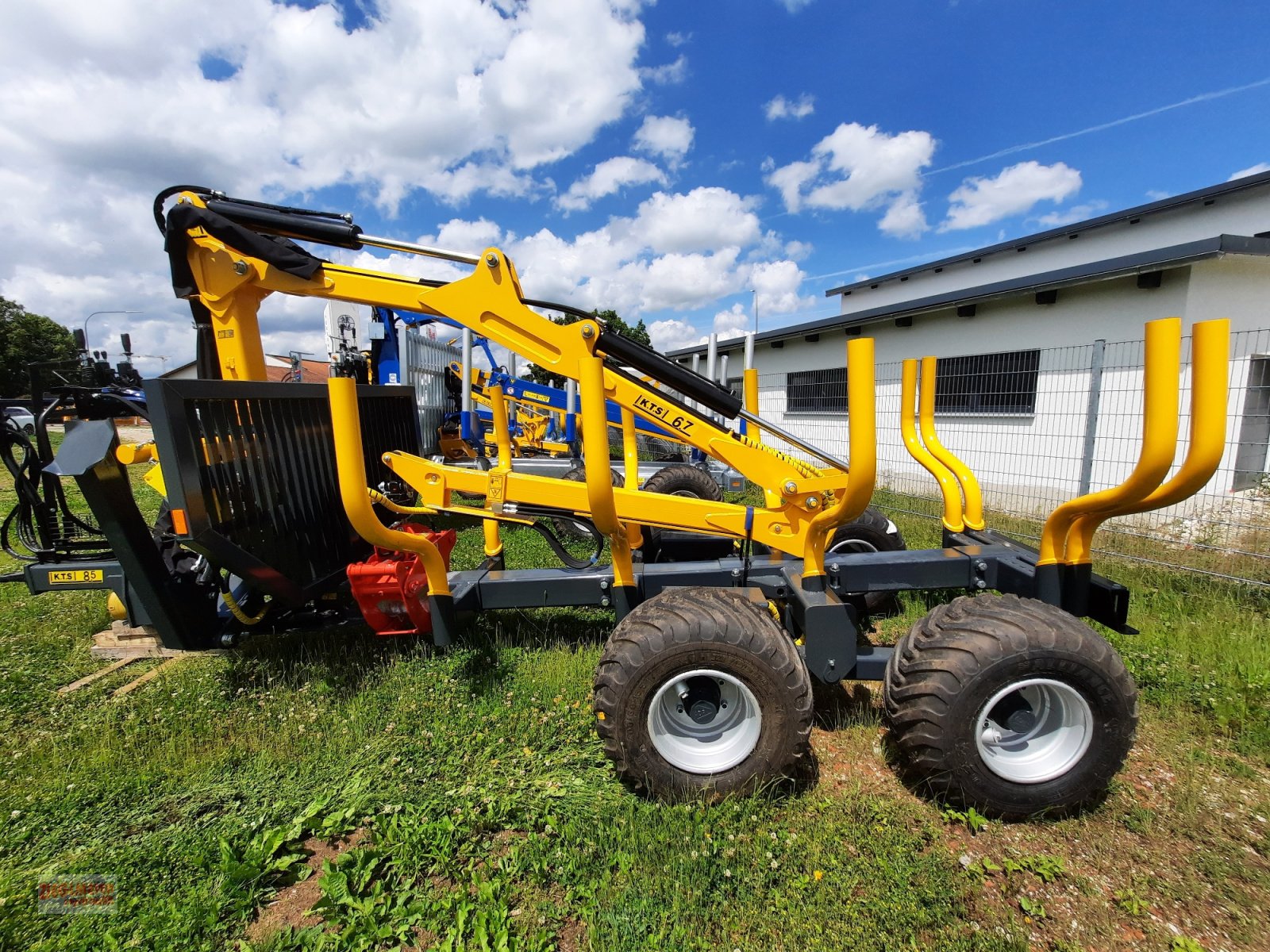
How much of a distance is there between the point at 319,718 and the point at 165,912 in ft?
3.63

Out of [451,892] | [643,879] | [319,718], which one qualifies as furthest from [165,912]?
[643,879]

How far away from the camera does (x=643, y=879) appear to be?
1974mm

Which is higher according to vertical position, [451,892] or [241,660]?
[241,660]

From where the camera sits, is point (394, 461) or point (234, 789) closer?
point (234, 789)

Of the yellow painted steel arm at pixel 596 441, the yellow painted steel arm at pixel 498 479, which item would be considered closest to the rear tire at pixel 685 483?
the yellow painted steel arm at pixel 498 479

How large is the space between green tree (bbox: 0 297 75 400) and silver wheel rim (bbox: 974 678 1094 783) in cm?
5107

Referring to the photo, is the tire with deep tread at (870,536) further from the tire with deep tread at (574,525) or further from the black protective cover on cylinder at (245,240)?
the black protective cover on cylinder at (245,240)

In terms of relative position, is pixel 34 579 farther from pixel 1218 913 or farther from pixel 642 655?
pixel 1218 913

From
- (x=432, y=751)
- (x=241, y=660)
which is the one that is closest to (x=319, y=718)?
(x=432, y=751)

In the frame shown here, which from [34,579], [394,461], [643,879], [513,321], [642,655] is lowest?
[643,879]

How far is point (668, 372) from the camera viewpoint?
3.34m

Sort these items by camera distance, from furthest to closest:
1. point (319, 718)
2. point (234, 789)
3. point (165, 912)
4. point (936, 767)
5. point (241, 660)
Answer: point (241, 660)
point (319, 718)
point (234, 789)
point (936, 767)
point (165, 912)

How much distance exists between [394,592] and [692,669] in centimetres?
172

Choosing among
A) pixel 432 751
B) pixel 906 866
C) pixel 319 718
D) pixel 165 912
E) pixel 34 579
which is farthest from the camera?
pixel 34 579
